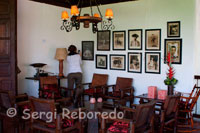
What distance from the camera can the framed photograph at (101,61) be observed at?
7.06m

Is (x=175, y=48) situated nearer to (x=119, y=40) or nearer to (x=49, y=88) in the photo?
(x=119, y=40)

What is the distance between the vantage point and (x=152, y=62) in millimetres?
6059

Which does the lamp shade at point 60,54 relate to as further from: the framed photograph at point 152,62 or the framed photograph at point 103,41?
the framed photograph at point 152,62

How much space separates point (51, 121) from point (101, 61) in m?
4.01

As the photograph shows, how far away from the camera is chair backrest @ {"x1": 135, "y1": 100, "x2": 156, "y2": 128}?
316 cm

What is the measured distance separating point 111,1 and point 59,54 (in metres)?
2.21

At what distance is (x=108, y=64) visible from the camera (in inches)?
275

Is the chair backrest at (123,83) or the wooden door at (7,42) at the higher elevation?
the wooden door at (7,42)

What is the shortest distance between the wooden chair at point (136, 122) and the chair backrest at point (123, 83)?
9.15 feet

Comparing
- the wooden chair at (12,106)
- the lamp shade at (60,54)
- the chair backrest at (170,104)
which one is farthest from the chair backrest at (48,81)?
the chair backrest at (170,104)

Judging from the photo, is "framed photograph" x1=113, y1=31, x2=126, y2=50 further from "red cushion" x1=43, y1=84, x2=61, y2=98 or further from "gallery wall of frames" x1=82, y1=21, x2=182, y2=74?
"red cushion" x1=43, y1=84, x2=61, y2=98

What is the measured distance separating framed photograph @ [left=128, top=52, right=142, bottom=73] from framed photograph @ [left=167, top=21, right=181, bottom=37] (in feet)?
3.26

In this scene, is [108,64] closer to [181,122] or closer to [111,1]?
[111,1]

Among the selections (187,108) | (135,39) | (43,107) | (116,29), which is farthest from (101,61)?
(43,107)
